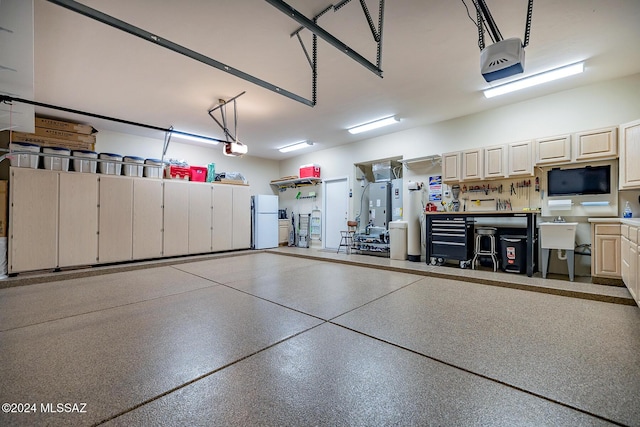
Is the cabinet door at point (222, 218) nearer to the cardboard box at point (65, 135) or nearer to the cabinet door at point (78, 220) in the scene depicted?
the cabinet door at point (78, 220)

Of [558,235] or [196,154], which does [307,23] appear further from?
[196,154]

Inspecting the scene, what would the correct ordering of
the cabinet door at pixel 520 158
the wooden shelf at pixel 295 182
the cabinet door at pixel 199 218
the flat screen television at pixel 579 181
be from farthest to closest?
1. the wooden shelf at pixel 295 182
2. the cabinet door at pixel 199 218
3. the cabinet door at pixel 520 158
4. the flat screen television at pixel 579 181

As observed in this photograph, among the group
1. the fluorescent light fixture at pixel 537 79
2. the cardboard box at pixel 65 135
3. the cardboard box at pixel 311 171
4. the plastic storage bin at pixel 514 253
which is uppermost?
the fluorescent light fixture at pixel 537 79

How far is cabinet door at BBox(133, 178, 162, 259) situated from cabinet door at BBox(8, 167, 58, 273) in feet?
4.08

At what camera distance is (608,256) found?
144 inches

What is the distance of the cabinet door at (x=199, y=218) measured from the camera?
660 cm

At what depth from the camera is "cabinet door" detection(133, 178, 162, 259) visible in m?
5.73

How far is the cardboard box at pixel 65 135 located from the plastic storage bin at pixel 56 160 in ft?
2.58

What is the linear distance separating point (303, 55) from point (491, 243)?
14.7 ft

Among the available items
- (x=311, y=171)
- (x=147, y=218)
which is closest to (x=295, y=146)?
(x=311, y=171)

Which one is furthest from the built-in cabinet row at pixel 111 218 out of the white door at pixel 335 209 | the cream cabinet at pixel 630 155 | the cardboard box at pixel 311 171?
the cream cabinet at pixel 630 155

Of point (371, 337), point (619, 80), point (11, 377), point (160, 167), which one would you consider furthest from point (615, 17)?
point (160, 167)

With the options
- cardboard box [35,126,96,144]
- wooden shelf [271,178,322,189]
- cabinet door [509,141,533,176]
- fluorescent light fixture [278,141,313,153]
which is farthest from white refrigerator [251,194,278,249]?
cabinet door [509,141,533,176]

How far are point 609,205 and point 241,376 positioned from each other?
5.75 m
